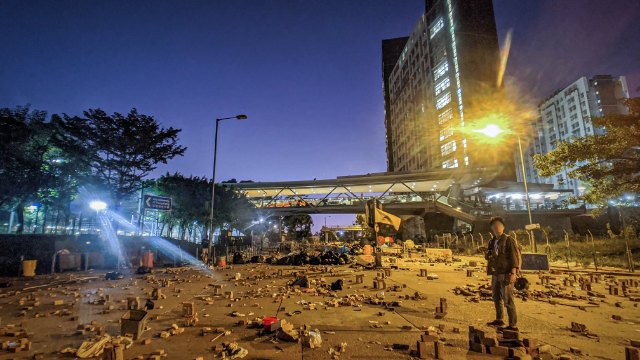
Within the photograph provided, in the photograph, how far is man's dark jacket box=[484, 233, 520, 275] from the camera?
5152mm

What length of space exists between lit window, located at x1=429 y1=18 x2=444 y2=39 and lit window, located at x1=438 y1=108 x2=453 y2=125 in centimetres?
2584

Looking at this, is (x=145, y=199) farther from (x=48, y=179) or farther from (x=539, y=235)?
(x=539, y=235)

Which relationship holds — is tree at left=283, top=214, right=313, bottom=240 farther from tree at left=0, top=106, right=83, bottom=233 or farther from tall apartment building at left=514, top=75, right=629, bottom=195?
tall apartment building at left=514, top=75, right=629, bottom=195

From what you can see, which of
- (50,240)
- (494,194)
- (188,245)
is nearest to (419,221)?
(494,194)

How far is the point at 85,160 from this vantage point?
24.9 meters

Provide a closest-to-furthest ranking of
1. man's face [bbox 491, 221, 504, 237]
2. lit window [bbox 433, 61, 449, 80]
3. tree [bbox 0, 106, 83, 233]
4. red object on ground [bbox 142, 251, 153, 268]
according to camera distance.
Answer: man's face [bbox 491, 221, 504, 237] < red object on ground [bbox 142, 251, 153, 268] < tree [bbox 0, 106, 83, 233] < lit window [bbox 433, 61, 449, 80]

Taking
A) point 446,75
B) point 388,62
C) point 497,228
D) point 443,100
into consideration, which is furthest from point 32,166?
point 388,62

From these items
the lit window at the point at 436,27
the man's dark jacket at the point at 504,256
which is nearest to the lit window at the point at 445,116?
the lit window at the point at 436,27

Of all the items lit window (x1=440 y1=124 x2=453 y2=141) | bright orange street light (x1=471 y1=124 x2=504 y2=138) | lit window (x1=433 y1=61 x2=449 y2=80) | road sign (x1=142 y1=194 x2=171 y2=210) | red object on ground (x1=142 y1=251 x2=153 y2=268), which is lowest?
red object on ground (x1=142 y1=251 x2=153 y2=268)

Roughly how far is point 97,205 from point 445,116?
239ft

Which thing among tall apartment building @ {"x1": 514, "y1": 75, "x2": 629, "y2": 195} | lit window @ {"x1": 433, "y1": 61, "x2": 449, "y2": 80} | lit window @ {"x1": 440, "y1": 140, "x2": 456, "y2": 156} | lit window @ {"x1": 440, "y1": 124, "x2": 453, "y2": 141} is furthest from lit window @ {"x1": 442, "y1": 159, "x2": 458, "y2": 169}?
tall apartment building @ {"x1": 514, "y1": 75, "x2": 629, "y2": 195}

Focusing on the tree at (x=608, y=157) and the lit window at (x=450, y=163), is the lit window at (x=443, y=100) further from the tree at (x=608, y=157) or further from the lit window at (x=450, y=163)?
the tree at (x=608, y=157)

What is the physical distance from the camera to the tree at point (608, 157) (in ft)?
46.4

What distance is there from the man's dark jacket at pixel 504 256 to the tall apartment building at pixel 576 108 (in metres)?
104
